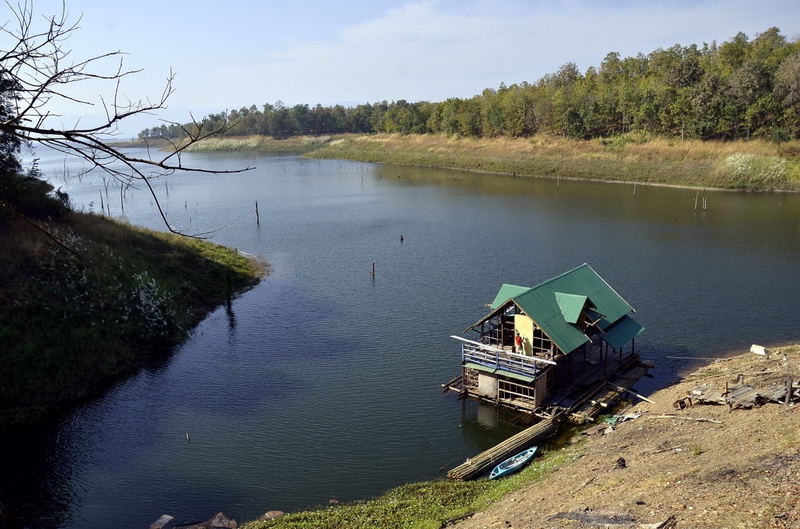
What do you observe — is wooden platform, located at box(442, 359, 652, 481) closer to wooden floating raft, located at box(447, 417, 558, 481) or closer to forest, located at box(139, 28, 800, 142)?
wooden floating raft, located at box(447, 417, 558, 481)

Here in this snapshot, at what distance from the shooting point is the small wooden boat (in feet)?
78.8

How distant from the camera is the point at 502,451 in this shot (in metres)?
25.3

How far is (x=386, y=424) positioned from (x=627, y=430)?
11.4 metres

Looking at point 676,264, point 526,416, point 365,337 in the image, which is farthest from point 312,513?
point 676,264

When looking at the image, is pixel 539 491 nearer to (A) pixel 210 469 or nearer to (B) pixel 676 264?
(A) pixel 210 469

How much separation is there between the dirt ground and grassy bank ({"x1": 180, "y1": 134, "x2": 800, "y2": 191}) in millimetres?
77316

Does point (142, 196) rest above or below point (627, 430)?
above

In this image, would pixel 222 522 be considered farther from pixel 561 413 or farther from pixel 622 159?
pixel 622 159

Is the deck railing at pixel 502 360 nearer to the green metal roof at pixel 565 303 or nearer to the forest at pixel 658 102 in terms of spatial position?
the green metal roof at pixel 565 303

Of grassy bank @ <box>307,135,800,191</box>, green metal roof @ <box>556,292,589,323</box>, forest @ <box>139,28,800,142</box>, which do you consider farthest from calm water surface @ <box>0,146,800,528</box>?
forest @ <box>139,28,800,142</box>

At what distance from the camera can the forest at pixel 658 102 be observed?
334 feet

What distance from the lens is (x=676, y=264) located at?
5300 centimetres

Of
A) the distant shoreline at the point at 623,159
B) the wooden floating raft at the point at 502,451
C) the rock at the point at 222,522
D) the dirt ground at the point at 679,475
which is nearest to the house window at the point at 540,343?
the wooden floating raft at the point at 502,451

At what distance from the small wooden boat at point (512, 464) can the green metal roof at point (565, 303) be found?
235 inches
